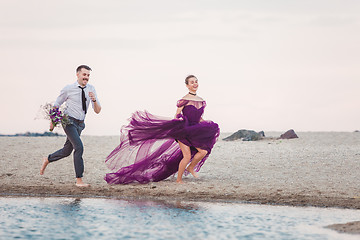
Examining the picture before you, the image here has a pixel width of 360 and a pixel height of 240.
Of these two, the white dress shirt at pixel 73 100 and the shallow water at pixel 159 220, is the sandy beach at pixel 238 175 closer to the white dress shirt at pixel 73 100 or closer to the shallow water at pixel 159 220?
the shallow water at pixel 159 220

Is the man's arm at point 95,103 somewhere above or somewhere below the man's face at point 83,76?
below

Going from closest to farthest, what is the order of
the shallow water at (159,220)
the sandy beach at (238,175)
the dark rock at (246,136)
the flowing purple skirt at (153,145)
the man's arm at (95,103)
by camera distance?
the shallow water at (159,220) < the sandy beach at (238,175) < the man's arm at (95,103) < the flowing purple skirt at (153,145) < the dark rock at (246,136)

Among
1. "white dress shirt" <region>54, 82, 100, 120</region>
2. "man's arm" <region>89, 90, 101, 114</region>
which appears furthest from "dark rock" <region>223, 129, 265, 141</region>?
"white dress shirt" <region>54, 82, 100, 120</region>

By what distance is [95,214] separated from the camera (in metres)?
8.90

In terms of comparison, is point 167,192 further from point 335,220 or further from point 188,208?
point 335,220

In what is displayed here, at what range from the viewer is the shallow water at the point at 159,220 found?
746 cm

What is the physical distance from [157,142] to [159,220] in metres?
4.37

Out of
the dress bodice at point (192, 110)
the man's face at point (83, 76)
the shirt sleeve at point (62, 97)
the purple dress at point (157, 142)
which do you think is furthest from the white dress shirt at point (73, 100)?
the dress bodice at point (192, 110)

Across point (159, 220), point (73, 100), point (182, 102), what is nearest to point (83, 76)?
point (73, 100)

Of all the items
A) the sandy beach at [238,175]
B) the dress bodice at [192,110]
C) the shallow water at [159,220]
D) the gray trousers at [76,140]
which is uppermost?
the dress bodice at [192,110]

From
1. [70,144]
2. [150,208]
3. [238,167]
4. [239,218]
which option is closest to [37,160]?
[70,144]

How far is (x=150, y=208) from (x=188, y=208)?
0.68 metres

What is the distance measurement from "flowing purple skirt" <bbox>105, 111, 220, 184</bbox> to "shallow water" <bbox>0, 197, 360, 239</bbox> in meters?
1.99

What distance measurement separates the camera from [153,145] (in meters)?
12.6
